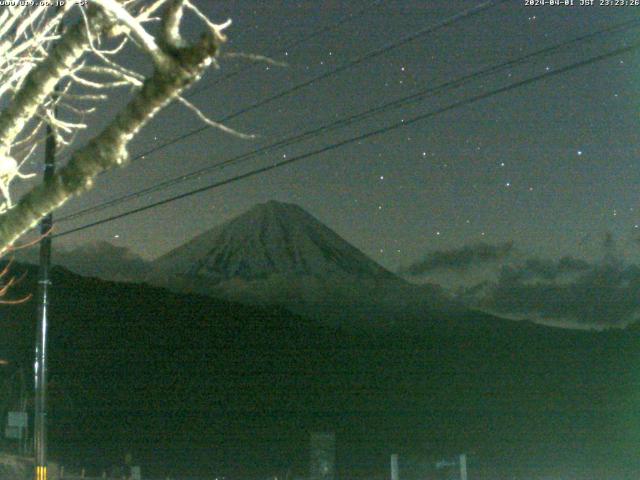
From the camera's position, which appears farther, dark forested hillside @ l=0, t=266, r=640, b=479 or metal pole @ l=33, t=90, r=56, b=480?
dark forested hillside @ l=0, t=266, r=640, b=479

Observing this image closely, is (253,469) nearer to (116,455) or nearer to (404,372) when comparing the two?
(116,455)

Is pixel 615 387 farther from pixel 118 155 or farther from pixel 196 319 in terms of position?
pixel 118 155

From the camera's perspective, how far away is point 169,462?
48844 millimetres

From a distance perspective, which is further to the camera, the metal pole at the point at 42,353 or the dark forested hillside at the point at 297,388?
the dark forested hillside at the point at 297,388

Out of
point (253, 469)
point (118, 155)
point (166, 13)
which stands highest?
point (166, 13)

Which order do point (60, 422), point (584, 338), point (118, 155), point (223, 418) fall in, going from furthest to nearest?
point (584, 338) < point (223, 418) < point (60, 422) < point (118, 155)

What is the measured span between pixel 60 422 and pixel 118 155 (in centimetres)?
5232

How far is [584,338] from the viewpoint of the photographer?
72000 mm

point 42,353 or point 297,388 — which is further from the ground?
point 297,388

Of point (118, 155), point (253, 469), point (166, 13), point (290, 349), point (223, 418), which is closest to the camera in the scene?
point (166, 13)

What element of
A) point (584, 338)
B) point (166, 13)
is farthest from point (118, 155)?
point (584, 338)

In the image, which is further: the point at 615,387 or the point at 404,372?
the point at 404,372

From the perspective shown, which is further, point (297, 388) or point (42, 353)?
point (297, 388)

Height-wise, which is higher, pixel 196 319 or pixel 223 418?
pixel 196 319
